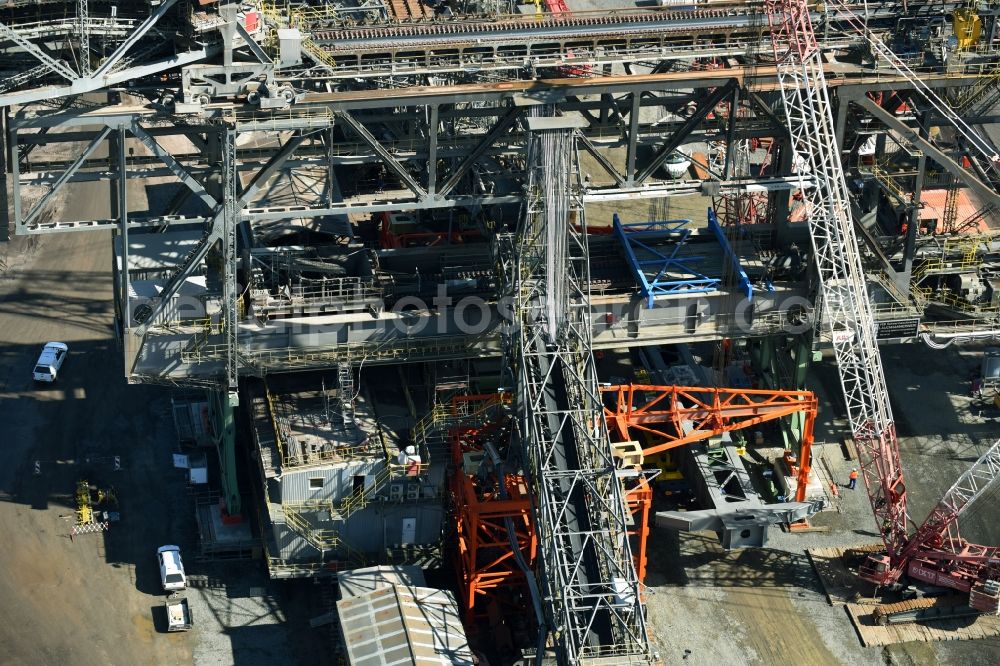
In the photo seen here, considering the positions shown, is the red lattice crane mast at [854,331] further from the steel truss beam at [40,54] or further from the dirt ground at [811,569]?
the steel truss beam at [40,54]

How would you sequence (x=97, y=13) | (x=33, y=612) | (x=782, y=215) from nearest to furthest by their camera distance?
(x=97, y=13)
(x=33, y=612)
(x=782, y=215)

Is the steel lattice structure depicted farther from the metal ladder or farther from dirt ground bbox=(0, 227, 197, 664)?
dirt ground bbox=(0, 227, 197, 664)

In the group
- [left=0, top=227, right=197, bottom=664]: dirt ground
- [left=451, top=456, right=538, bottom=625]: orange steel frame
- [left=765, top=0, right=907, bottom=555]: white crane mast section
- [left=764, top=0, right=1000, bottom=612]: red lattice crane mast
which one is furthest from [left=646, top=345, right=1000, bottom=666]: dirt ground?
[left=0, top=227, right=197, bottom=664]: dirt ground

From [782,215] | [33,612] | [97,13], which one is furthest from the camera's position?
[782,215]

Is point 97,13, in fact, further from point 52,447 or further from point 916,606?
point 916,606

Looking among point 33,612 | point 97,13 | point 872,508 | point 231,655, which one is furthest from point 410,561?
point 97,13

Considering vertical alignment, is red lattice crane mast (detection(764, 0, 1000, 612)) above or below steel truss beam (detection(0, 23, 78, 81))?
below
